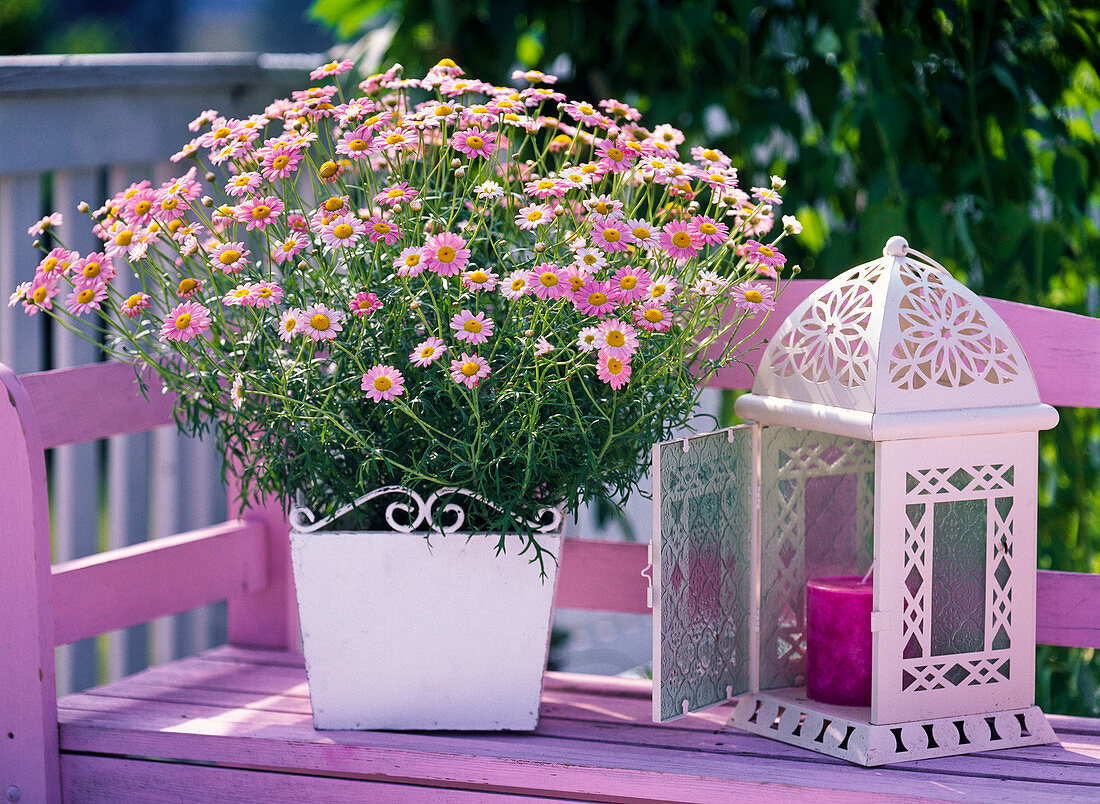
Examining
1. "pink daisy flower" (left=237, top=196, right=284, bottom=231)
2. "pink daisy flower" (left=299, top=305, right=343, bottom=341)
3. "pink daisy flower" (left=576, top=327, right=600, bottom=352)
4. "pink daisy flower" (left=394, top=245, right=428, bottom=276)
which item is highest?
"pink daisy flower" (left=237, top=196, right=284, bottom=231)

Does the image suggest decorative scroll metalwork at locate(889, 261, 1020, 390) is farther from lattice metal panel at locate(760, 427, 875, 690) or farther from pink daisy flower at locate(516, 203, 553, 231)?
pink daisy flower at locate(516, 203, 553, 231)

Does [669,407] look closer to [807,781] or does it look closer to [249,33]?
[807,781]

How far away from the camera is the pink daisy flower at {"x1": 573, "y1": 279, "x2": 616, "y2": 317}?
876 millimetres

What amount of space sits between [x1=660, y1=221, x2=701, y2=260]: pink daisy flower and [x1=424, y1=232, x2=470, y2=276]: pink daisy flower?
0.59 ft

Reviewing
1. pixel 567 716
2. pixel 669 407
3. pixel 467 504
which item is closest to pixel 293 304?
pixel 467 504

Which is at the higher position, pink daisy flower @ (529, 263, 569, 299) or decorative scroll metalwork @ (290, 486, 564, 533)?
pink daisy flower @ (529, 263, 569, 299)

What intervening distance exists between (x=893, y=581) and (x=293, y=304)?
1.90 feet

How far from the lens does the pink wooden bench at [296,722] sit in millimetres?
968

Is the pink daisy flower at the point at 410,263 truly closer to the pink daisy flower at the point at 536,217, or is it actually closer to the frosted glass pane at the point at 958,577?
the pink daisy flower at the point at 536,217

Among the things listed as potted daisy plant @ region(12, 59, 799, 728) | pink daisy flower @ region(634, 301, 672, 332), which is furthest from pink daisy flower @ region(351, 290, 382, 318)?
pink daisy flower @ region(634, 301, 672, 332)

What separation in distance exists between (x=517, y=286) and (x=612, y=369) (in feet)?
0.32

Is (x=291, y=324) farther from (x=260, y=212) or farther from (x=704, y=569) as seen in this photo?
(x=704, y=569)

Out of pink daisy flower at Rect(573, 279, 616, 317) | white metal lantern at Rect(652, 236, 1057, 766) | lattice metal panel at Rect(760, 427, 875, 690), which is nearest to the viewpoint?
pink daisy flower at Rect(573, 279, 616, 317)

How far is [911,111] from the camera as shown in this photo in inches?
58.7
